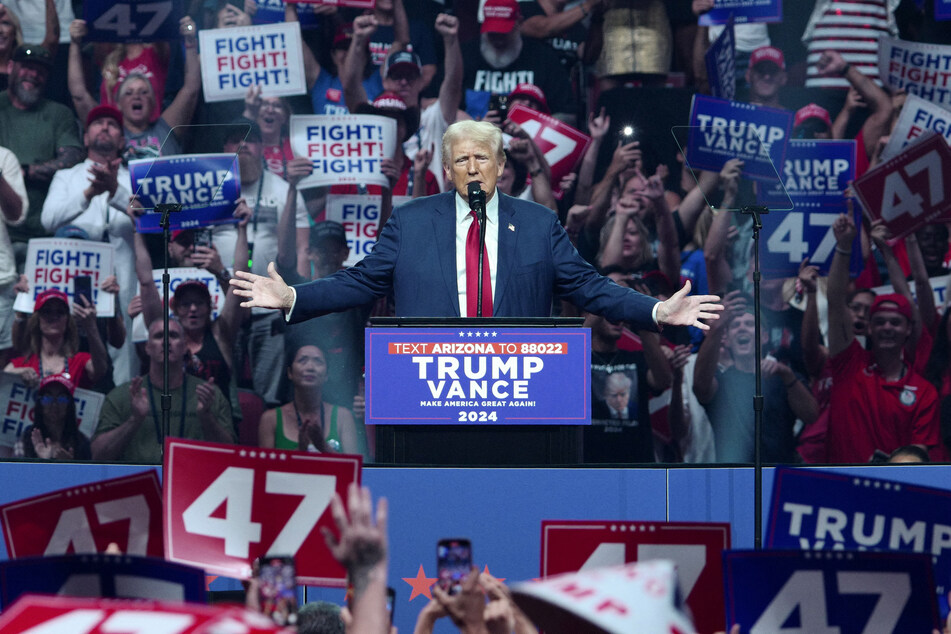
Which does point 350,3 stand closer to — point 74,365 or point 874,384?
point 74,365

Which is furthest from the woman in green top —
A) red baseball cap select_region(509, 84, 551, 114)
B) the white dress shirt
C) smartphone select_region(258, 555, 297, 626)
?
smartphone select_region(258, 555, 297, 626)

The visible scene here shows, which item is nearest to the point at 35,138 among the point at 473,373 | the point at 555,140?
the point at 555,140

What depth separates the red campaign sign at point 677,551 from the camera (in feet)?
9.15

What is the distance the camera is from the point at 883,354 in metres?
6.59

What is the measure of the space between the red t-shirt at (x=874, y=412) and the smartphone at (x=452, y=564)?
429 centimetres

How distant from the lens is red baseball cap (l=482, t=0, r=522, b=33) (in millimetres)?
6914

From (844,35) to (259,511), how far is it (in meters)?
5.32

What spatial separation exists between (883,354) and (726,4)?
2048mm

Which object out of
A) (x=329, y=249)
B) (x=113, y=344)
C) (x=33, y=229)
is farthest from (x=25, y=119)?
(x=329, y=249)

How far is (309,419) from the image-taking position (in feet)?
21.3

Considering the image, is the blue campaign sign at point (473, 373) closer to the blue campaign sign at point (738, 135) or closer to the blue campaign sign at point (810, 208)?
the blue campaign sign at point (738, 135)

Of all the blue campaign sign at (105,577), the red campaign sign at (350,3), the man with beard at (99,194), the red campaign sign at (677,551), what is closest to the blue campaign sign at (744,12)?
the red campaign sign at (350,3)

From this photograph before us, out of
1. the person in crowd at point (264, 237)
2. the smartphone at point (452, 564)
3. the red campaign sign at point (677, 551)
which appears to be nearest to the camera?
the smartphone at point (452, 564)

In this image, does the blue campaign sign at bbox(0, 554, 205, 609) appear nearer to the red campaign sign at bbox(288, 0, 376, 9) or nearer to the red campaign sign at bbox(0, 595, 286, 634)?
the red campaign sign at bbox(0, 595, 286, 634)
